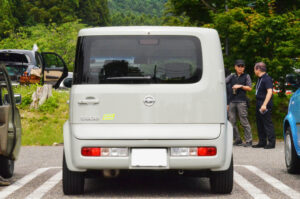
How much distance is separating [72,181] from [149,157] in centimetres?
105

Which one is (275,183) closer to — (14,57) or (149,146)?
(149,146)

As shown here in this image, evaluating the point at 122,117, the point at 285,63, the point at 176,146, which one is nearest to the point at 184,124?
the point at 176,146

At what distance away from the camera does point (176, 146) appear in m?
6.79

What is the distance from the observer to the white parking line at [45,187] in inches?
283

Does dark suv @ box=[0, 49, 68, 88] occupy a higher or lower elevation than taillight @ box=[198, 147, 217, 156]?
lower

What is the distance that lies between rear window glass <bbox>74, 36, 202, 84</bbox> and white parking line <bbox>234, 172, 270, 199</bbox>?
1509 mm

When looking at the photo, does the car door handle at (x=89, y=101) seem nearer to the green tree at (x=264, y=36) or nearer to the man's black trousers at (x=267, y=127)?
the man's black trousers at (x=267, y=127)

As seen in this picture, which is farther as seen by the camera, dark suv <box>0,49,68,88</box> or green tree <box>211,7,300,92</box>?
dark suv <box>0,49,68,88</box>

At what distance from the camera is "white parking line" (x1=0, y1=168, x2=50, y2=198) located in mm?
7453

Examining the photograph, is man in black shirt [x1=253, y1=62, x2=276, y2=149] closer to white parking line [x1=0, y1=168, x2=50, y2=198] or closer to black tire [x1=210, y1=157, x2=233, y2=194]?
white parking line [x1=0, y1=168, x2=50, y2=198]

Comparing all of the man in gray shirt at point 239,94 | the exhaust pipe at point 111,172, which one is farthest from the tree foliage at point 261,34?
the exhaust pipe at point 111,172

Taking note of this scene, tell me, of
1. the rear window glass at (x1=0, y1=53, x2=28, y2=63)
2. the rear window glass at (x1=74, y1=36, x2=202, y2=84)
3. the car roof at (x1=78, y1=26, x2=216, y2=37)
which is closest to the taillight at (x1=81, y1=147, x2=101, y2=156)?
the rear window glass at (x1=74, y1=36, x2=202, y2=84)

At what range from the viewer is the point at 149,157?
6773mm

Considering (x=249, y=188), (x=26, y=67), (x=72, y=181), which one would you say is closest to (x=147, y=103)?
(x=72, y=181)
